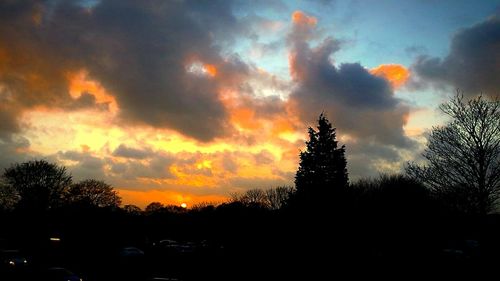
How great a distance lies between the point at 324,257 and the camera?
88.7ft

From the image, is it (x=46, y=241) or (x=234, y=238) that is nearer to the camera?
(x=234, y=238)

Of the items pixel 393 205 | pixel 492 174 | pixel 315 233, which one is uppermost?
pixel 492 174

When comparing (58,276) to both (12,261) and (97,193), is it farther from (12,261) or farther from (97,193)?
(97,193)

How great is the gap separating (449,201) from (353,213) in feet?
43.6

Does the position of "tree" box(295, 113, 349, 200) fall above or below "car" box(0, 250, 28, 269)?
above

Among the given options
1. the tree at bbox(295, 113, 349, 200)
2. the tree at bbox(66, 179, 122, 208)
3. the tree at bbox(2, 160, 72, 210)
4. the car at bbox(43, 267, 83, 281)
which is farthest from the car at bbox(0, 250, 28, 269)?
the tree at bbox(66, 179, 122, 208)

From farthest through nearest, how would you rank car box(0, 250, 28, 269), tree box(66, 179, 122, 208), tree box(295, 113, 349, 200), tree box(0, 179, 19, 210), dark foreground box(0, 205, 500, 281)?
tree box(66, 179, 122, 208) → tree box(0, 179, 19, 210) → tree box(295, 113, 349, 200) → dark foreground box(0, 205, 500, 281) → car box(0, 250, 28, 269)

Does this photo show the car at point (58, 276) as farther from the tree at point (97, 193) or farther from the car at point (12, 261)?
the tree at point (97, 193)

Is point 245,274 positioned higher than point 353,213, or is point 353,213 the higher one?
point 353,213

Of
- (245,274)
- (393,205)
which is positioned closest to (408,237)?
(393,205)

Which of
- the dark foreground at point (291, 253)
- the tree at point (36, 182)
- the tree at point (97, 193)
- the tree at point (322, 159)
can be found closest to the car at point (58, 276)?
the dark foreground at point (291, 253)

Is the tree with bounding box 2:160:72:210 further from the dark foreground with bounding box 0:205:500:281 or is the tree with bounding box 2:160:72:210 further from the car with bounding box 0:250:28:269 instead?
the car with bounding box 0:250:28:269

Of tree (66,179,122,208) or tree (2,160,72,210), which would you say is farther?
tree (66,179,122,208)

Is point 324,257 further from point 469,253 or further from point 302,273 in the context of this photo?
point 469,253
